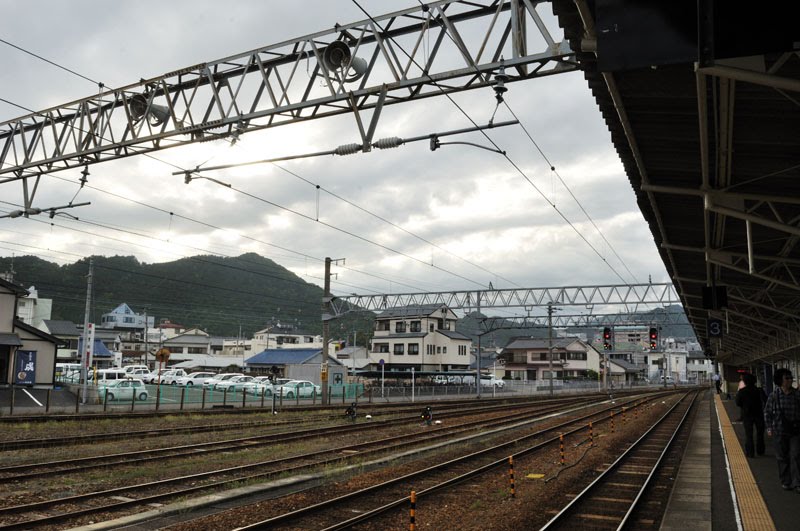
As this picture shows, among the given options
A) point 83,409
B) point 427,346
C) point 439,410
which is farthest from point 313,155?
point 427,346

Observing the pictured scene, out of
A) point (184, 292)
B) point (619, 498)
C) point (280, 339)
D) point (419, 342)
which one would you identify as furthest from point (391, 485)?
point (184, 292)

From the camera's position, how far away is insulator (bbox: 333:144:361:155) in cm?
1198

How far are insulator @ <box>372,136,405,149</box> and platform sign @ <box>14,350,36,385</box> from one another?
3445cm

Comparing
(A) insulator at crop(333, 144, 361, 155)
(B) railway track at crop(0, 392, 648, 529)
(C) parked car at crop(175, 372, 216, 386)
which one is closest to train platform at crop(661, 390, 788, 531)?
(B) railway track at crop(0, 392, 648, 529)

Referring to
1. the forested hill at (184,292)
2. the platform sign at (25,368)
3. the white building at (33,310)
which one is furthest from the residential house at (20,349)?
the forested hill at (184,292)

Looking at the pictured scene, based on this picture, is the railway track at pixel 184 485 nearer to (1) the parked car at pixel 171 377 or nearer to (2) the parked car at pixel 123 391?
(2) the parked car at pixel 123 391

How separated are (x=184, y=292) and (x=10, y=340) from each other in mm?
130118

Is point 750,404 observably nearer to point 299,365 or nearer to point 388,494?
point 388,494

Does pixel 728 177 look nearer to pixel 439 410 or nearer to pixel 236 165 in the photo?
pixel 236 165

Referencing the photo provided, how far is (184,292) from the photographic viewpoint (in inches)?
6373

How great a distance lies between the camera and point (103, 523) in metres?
9.38

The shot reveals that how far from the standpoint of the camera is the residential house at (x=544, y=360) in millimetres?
95250

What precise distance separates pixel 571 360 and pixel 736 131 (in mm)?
94559

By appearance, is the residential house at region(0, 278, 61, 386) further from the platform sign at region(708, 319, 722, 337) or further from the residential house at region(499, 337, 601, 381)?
the residential house at region(499, 337, 601, 381)
